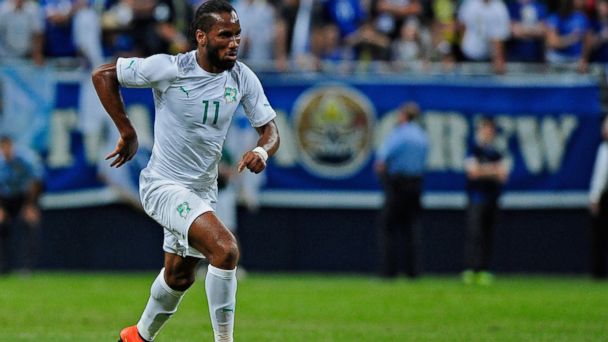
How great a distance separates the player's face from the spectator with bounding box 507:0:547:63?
1373 centimetres

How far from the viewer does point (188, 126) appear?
923cm

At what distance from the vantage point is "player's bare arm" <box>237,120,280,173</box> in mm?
8727

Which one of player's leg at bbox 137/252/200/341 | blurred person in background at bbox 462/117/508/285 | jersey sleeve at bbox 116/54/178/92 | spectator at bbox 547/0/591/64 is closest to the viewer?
jersey sleeve at bbox 116/54/178/92

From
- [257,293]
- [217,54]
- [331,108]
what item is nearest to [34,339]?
[217,54]

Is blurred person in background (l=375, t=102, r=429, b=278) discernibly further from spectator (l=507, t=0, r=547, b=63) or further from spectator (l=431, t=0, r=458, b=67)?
spectator (l=507, t=0, r=547, b=63)

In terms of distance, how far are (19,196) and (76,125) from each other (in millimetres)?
1529

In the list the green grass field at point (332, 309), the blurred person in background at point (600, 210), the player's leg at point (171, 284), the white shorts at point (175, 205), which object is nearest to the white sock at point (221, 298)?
the white shorts at point (175, 205)

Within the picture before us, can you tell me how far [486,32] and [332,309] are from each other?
27.5 ft

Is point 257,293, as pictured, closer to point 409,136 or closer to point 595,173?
point 409,136

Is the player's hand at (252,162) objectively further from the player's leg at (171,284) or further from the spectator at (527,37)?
the spectator at (527,37)

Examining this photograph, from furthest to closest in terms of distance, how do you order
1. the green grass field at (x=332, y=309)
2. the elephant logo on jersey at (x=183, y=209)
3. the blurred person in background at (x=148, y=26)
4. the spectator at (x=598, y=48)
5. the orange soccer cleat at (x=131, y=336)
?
the spectator at (x=598, y=48)
the blurred person in background at (x=148, y=26)
the green grass field at (x=332, y=309)
the orange soccer cleat at (x=131, y=336)
the elephant logo on jersey at (x=183, y=209)

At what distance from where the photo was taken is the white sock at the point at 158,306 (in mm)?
9391

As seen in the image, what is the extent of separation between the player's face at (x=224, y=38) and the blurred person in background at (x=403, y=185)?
1105cm

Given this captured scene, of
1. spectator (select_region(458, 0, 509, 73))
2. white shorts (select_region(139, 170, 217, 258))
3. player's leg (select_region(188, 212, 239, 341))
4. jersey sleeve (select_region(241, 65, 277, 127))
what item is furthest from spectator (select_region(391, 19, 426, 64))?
player's leg (select_region(188, 212, 239, 341))
